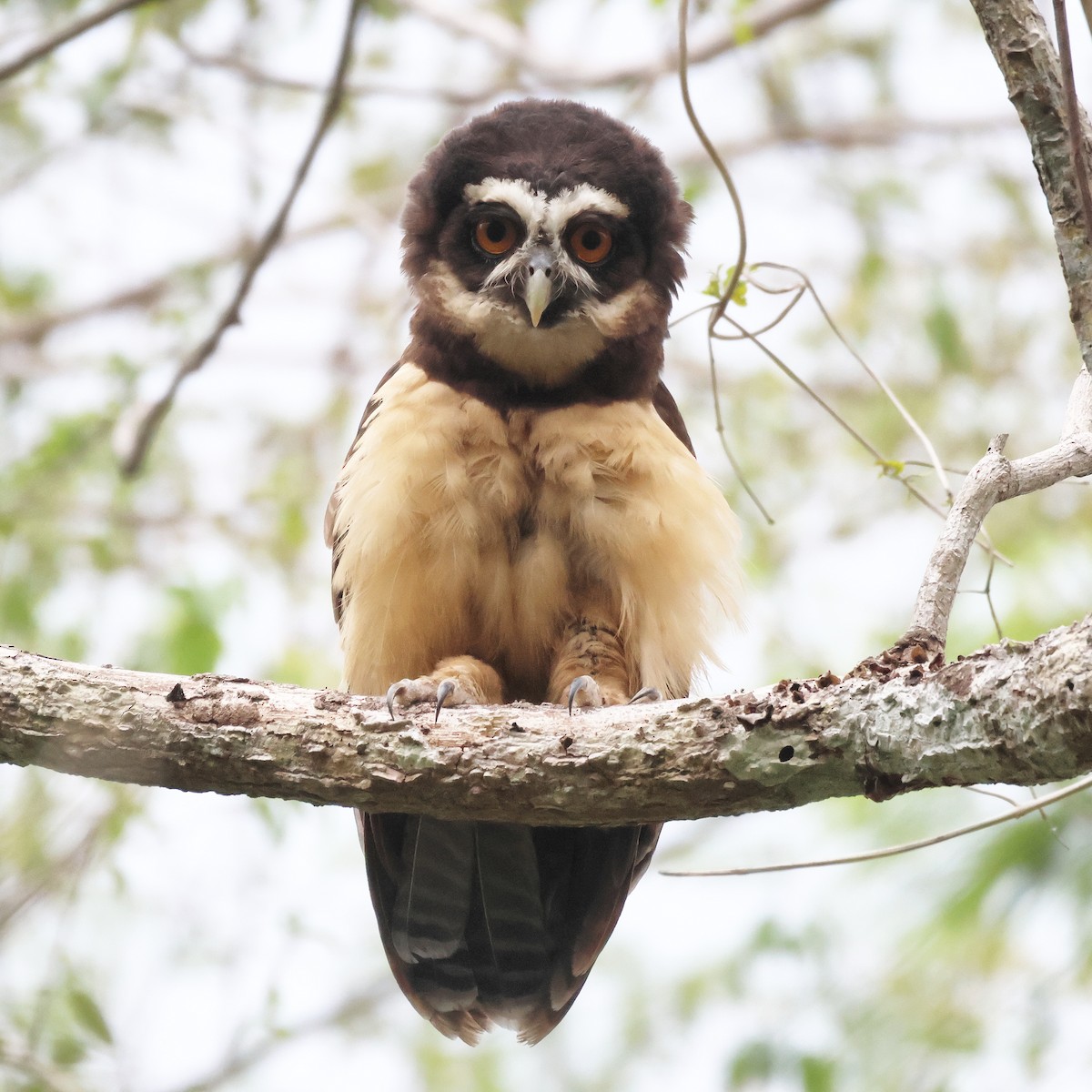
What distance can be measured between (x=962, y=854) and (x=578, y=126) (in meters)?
3.09

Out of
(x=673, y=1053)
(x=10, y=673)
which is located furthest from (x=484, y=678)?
(x=673, y=1053)

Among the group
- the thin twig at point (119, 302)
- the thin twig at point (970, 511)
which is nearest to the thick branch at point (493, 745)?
the thin twig at point (970, 511)

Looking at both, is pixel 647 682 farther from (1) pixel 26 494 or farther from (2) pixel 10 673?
(1) pixel 26 494

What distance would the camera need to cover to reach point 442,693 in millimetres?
2949

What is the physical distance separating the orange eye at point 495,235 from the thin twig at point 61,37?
1.87 meters

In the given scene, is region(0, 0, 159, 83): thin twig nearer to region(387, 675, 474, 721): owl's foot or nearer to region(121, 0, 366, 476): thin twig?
region(121, 0, 366, 476): thin twig

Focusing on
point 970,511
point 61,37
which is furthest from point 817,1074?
point 61,37

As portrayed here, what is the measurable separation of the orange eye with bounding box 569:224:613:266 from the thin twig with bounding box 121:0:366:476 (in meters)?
1.24

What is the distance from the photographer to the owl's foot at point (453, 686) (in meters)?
3.06

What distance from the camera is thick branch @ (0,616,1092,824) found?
245 cm

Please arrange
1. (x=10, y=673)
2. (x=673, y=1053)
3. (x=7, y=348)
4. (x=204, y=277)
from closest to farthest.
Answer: (x=10, y=673) < (x=204, y=277) < (x=7, y=348) < (x=673, y=1053)

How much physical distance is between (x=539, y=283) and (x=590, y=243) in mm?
358

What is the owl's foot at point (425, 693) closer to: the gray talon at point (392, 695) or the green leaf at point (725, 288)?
the gray talon at point (392, 695)

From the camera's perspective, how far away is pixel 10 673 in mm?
2836
